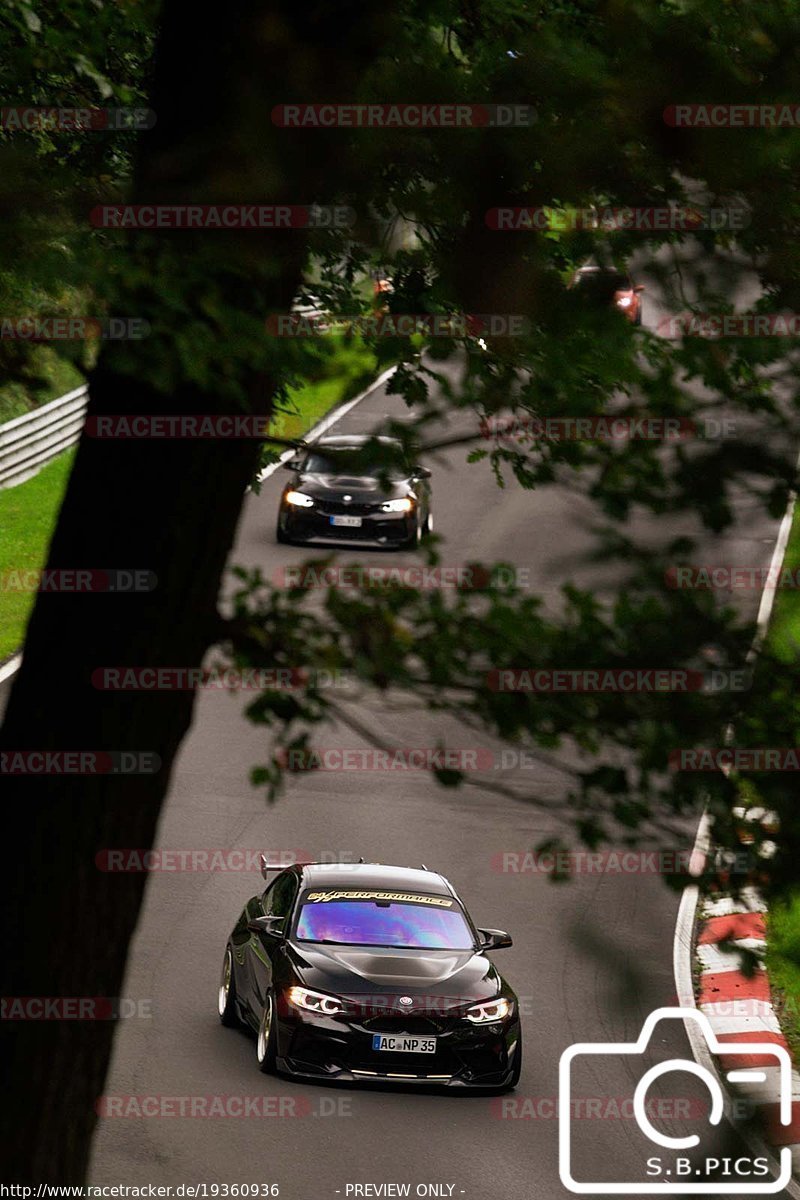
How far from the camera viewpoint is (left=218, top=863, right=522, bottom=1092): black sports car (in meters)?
12.1

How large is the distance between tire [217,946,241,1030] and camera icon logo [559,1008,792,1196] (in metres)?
2.63

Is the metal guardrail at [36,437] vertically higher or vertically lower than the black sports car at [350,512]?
higher

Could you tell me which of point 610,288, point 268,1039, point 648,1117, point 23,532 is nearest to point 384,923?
point 268,1039

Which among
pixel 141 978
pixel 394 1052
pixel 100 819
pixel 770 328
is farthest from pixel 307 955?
pixel 770 328

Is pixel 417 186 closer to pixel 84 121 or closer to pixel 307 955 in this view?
pixel 84 121

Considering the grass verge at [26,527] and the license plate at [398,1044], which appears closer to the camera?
the license plate at [398,1044]

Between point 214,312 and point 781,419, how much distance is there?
156 cm

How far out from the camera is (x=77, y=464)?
552 cm

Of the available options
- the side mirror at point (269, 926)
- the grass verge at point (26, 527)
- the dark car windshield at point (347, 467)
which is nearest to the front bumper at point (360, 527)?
the grass verge at point (26, 527)

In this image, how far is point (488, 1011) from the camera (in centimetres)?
1231

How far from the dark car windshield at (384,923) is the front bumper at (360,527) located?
14.2 metres

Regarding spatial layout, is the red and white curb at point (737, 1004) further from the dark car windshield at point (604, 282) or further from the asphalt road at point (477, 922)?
the dark car windshield at point (604, 282)

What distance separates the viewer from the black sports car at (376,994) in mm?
12133

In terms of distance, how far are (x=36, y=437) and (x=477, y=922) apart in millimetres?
18586
